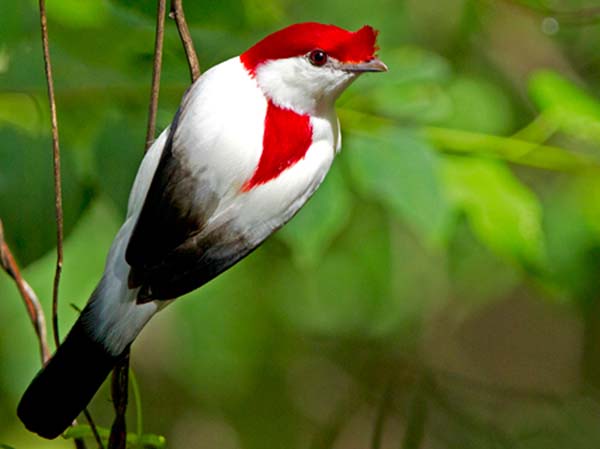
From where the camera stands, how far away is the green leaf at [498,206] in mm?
2270

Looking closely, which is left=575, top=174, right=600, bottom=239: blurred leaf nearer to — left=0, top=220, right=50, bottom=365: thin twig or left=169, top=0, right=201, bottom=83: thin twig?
left=169, top=0, right=201, bottom=83: thin twig

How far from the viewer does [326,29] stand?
1.41m

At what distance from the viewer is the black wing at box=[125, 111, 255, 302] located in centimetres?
139

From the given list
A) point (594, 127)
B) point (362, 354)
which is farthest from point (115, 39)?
point (362, 354)

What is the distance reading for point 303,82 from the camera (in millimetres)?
1444

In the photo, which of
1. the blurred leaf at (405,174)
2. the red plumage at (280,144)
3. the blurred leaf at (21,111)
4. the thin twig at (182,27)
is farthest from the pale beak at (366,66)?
the blurred leaf at (21,111)

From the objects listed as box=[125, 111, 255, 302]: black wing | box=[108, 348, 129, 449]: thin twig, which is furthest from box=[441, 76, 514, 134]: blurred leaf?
box=[108, 348, 129, 449]: thin twig

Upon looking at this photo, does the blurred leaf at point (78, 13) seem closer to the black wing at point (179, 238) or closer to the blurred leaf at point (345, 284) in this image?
the black wing at point (179, 238)

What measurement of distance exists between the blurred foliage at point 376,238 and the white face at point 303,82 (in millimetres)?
496

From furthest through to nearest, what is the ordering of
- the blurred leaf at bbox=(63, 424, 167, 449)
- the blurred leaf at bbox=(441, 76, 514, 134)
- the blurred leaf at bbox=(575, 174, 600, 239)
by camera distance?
the blurred leaf at bbox=(441, 76, 514, 134) < the blurred leaf at bbox=(575, 174, 600, 239) < the blurred leaf at bbox=(63, 424, 167, 449)

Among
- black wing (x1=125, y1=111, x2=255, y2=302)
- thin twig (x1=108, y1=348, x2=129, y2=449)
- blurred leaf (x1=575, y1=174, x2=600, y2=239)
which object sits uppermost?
black wing (x1=125, y1=111, x2=255, y2=302)

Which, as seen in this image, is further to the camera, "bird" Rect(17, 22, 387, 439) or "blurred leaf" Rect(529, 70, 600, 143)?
"blurred leaf" Rect(529, 70, 600, 143)

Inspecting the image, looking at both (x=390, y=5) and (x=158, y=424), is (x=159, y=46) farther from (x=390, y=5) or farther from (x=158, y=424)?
(x=158, y=424)

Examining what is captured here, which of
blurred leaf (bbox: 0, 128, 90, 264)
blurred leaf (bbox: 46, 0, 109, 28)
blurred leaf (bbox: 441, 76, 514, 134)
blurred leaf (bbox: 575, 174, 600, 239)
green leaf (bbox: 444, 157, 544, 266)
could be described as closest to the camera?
blurred leaf (bbox: 0, 128, 90, 264)
